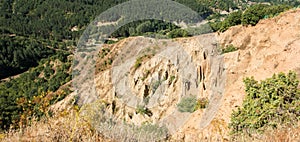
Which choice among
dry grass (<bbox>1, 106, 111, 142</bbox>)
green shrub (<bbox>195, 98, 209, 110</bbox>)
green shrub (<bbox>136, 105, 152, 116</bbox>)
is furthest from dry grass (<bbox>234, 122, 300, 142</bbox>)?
green shrub (<bbox>136, 105, 152, 116</bbox>)

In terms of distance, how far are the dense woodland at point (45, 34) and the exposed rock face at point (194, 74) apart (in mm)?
1542

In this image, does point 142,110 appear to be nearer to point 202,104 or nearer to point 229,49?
point 202,104

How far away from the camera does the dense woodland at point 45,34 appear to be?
22.5 meters

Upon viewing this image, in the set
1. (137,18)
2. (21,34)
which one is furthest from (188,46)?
(21,34)

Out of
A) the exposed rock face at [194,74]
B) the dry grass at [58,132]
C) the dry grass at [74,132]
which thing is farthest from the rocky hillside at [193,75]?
the dry grass at [58,132]

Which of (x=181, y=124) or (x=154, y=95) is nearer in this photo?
(x=181, y=124)

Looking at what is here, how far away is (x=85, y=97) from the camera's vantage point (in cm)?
1003

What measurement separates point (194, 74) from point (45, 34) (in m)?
61.1

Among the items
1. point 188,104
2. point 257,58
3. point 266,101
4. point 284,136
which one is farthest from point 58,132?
point 257,58

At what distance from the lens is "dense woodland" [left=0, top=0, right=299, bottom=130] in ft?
73.7

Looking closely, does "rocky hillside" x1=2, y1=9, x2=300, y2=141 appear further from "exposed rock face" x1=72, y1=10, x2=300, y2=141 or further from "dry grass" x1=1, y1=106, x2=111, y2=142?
"dry grass" x1=1, y1=106, x2=111, y2=142

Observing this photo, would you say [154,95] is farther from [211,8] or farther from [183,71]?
[211,8]

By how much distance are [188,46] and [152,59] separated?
9.54 feet

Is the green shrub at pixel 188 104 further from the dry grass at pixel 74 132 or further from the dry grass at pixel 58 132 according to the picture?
the dry grass at pixel 58 132
